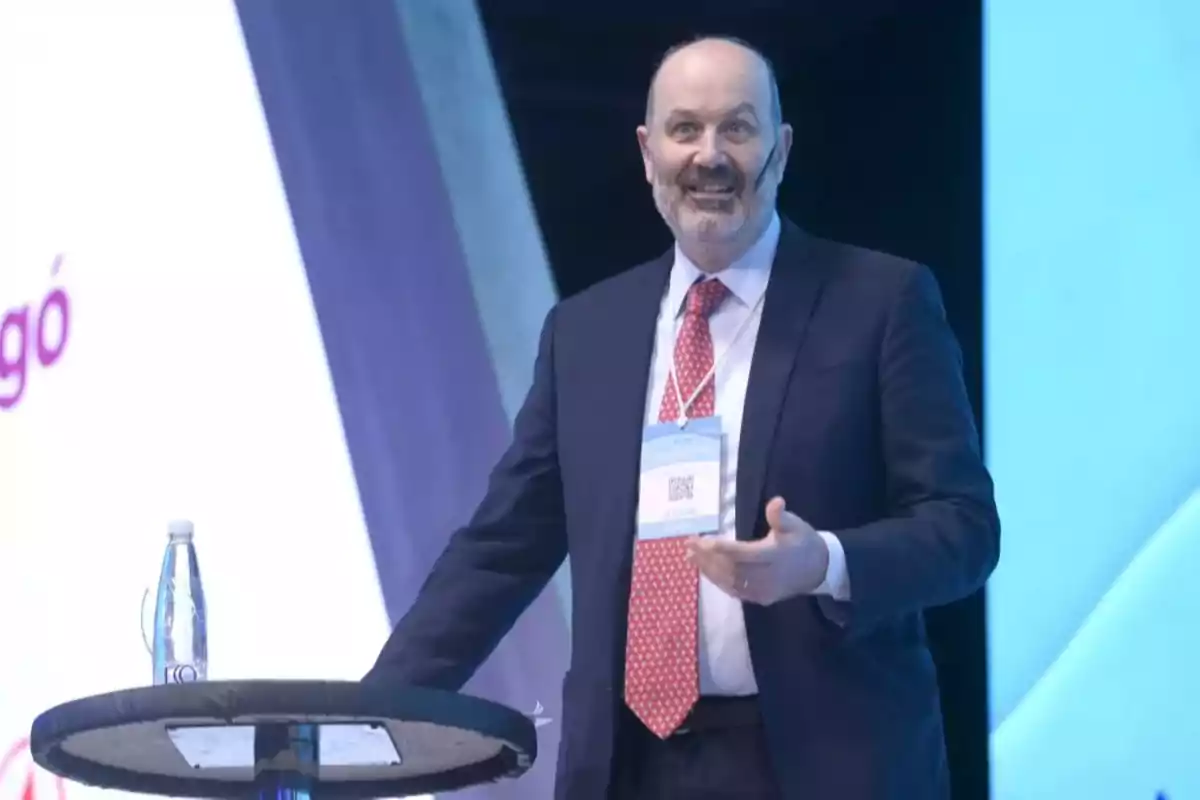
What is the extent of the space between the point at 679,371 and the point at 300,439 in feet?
3.30

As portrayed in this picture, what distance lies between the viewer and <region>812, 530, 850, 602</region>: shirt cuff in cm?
158

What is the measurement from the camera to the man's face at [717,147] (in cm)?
195

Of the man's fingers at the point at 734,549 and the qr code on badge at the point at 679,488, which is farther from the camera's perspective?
the qr code on badge at the point at 679,488

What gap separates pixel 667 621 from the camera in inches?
70.6

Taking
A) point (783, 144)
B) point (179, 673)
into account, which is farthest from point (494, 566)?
point (783, 144)

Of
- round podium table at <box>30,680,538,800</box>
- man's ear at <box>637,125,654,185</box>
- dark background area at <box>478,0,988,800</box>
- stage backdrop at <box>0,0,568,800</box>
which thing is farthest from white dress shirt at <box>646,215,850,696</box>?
stage backdrop at <box>0,0,568,800</box>

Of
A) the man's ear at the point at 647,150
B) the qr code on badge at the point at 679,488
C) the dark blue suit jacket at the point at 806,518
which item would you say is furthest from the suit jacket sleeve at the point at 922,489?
the man's ear at the point at 647,150

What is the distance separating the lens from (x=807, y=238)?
6.59 ft

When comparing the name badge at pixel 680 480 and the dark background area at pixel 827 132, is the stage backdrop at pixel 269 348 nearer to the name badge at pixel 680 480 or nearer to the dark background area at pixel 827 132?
the dark background area at pixel 827 132

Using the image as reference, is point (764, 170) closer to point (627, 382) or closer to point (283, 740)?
point (627, 382)

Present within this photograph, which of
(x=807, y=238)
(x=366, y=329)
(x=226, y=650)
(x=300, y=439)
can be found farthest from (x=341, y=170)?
(x=807, y=238)

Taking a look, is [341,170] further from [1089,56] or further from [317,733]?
[317,733]

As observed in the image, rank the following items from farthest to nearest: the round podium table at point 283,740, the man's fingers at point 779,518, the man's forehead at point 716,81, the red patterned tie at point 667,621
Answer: the man's forehead at point 716,81 → the red patterned tie at point 667,621 → the man's fingers at point 779,518 → the round podium table at point 283,740

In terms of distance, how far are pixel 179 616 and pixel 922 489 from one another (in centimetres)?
102
